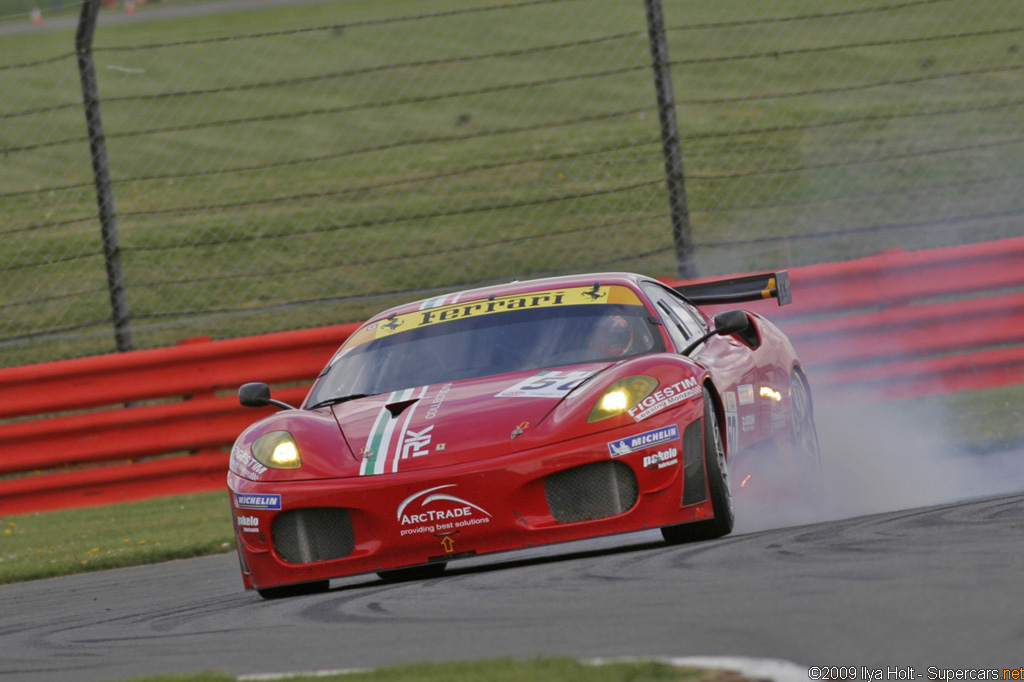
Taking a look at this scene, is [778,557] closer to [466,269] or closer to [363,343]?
[363,343]

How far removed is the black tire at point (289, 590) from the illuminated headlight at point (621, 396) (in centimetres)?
130

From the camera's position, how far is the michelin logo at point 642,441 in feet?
18.3

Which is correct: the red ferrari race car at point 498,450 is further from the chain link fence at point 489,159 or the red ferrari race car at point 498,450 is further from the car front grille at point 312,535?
the chain link fence at point 489,159

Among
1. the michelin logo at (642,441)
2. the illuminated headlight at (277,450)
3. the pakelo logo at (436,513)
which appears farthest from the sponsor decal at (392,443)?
the michelin logo at (642,441)

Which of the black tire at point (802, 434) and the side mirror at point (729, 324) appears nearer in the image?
the side mirror at point (729, 324)

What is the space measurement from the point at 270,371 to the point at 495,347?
4405 millimetres

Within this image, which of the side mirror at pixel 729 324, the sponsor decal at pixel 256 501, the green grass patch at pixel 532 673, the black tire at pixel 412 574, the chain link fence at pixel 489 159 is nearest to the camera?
the green grass patch at pixel 532 673

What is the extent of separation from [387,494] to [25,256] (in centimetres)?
1246

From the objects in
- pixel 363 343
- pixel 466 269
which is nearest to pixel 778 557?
pixel 363 343

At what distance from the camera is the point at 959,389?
11.2 metres

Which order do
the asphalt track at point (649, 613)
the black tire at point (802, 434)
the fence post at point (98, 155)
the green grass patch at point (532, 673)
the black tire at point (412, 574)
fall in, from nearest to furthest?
the green grass patch at point (532, 673) < the asphalt track at point (649, 613) < the black tire at point (412, 574) < the black tire at point (802, 434) < the fence post at point (98, 155)

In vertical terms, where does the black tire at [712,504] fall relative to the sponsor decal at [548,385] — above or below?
below

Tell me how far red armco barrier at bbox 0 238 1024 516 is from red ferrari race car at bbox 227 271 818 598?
399 centimetres

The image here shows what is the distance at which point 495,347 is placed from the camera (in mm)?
6629
